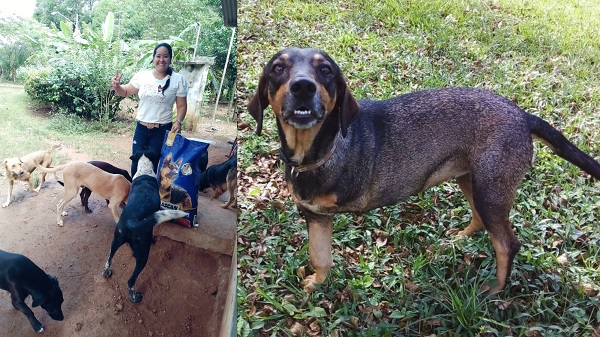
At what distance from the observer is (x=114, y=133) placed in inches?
40.9

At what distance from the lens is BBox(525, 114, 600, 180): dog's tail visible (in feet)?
4.43

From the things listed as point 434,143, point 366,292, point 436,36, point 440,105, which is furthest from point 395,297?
point 436,36

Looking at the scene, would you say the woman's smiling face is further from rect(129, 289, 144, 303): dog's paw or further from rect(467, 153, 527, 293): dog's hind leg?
rect(467, 153, 527, 293): dog's hind leg

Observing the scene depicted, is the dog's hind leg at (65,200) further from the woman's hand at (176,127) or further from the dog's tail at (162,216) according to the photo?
the woman's hand at (176,127)

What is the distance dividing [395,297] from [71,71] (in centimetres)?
120

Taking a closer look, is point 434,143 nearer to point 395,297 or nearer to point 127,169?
point 395,297

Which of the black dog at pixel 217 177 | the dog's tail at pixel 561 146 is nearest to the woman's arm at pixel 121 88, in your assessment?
the black dog at pixel 217 177

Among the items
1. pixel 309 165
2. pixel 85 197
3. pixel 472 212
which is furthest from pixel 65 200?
pixel 472 212

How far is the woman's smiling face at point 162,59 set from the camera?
1.06m

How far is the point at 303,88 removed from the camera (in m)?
1.11

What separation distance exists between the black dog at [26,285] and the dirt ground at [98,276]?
12 millimetres

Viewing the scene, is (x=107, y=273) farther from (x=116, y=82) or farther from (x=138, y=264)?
(x=116, y=82)

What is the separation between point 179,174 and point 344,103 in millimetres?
536

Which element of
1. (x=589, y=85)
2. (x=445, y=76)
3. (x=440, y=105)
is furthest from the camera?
(x=445, y=76)
